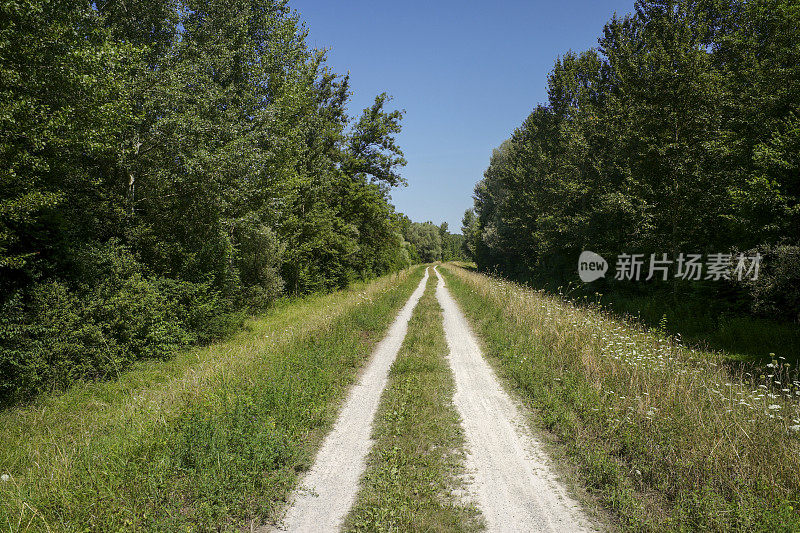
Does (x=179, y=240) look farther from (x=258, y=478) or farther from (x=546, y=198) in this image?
(x=546, y=198)

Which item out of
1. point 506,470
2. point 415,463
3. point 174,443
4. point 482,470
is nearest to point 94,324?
point 174,443

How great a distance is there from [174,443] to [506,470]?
5.09 meters

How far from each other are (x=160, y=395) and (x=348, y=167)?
23.3 m

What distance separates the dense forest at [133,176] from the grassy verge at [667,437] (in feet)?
37.7

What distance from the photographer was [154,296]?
1084cm

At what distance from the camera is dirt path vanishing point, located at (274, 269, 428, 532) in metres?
4.10

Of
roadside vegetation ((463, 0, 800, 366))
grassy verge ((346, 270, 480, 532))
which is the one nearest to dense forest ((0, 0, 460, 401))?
grassy verge ((346, 270, 480, 532))

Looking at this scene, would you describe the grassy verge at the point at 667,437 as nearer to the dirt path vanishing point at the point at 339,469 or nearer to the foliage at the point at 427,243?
the dirt path vanishing point at the point at 339,469

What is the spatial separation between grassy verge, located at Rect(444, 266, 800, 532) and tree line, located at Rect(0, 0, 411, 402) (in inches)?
453

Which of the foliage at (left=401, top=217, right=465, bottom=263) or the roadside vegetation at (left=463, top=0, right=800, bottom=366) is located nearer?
the roadside vegetation at (left=463, top=0, right=800, bottom=366)

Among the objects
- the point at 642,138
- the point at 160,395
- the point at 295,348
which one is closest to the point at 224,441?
the point at 160,395

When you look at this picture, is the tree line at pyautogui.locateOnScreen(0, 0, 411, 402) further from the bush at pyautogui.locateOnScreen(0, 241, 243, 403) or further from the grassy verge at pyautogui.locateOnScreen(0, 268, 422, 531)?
the grassy verge at pyautogui.locateOnScreen(0, 268, 422, 531)

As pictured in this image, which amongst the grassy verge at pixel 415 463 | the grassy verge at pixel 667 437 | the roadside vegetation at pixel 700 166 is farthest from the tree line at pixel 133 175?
the roadside vegetation at pixel 700 166

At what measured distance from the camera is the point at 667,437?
5133 mm
